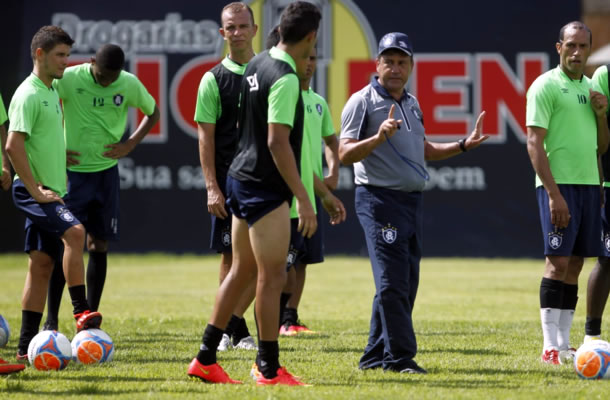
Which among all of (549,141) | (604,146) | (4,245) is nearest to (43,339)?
(549,141)

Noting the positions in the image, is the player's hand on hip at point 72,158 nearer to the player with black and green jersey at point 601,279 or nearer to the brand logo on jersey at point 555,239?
the brand logo on jersey at point 555,239

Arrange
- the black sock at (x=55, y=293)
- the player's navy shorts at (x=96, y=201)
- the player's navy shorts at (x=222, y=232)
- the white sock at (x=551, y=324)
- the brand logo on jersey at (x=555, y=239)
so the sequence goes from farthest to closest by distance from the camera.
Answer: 1. the player's navy shorts at (x=96, y=201)
2. the black sock at (x=55, y=293)
3. the player's navy shorts at (x=222, y=232)
4. the white sock at (x=551, y=324)
5. the brand logo on jersey at (x=555, y=239)

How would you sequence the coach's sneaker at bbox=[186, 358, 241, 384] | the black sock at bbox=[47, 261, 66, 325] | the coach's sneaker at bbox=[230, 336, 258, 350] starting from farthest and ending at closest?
the black sock at bbox=[47, 261, 66, 325] < the coach's sneaker at bbox=[230, 336, 258, 350] < the coach's sneaker at bbox=[186, 358, 241, 384]

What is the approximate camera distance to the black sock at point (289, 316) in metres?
9.13

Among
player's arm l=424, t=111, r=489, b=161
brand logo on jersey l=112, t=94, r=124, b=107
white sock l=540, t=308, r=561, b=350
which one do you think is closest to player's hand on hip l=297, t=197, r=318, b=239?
player's arm l=424, t=111, r=489, b=161

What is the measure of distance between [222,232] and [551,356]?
8.69ft

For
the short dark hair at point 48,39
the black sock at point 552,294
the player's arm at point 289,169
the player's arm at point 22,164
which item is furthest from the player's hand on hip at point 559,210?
the short dark hair at point 48,39

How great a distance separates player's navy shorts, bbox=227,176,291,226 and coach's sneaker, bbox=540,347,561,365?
7.89ft

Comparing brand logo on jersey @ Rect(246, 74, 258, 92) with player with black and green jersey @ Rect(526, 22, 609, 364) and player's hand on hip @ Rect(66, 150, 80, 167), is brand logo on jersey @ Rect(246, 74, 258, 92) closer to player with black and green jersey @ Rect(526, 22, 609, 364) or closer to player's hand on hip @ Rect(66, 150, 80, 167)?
player with black and green jersey @ Rect(526, 22, 609, 364)

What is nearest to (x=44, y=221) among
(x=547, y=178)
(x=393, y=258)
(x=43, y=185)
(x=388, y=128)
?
(x=43, y=185)

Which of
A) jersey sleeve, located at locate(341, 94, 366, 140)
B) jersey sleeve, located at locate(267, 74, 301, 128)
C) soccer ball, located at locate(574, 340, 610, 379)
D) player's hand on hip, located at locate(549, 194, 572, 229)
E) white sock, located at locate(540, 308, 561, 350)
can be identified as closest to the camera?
jersey sleeve, located at locate(267, 74, 301, 128)

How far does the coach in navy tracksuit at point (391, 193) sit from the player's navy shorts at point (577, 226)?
2.74ft

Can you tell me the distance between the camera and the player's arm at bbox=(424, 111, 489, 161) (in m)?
6.61

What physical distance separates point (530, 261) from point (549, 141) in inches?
495
